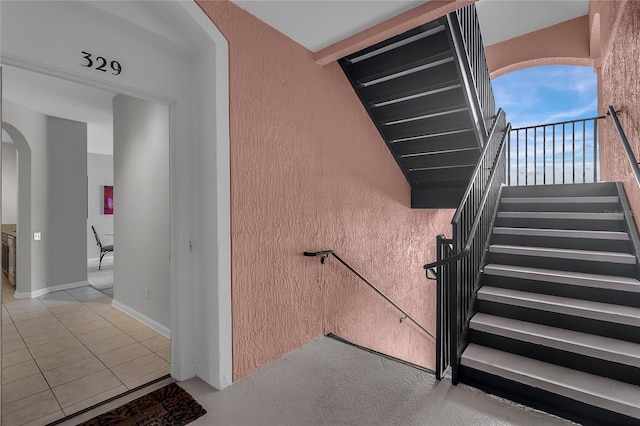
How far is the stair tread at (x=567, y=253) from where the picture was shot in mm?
2541

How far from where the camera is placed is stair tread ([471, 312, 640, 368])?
199 cm

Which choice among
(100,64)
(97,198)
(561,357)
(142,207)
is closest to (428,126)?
(561,357)

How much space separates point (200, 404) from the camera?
197 cm

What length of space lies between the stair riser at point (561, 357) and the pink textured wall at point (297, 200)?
1.37m

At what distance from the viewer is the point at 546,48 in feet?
18.5

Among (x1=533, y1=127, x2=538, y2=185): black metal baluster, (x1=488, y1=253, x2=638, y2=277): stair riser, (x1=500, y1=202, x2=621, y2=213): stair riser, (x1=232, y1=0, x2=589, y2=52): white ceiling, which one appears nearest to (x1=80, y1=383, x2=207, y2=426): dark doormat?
(x1=232, y1=0, x2=589, y2=52): white ceiling

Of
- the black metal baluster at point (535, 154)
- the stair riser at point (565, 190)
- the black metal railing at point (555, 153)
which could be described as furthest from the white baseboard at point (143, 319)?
the black metal baluster at point (535, 154)

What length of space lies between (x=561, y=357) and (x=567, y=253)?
1004 millimetres

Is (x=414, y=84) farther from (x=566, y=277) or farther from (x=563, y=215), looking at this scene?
(x=566, y=277)

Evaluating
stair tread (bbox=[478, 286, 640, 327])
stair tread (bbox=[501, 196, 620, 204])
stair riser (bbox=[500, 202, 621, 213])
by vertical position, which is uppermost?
stair tread (bbox=[501, 196, 620, 204])

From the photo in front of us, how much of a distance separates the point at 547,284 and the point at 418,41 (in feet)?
Answer: 7.77

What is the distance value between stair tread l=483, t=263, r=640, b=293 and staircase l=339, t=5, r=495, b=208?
4.64 ft

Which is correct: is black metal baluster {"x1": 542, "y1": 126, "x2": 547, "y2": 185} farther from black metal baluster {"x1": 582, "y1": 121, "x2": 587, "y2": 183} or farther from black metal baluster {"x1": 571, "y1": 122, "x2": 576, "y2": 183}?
black metal baluster {"x1": 582, "y1": 121, "x2": 587, "y2": 183}

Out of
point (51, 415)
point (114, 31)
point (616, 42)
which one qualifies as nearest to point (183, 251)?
point (51, 415)
